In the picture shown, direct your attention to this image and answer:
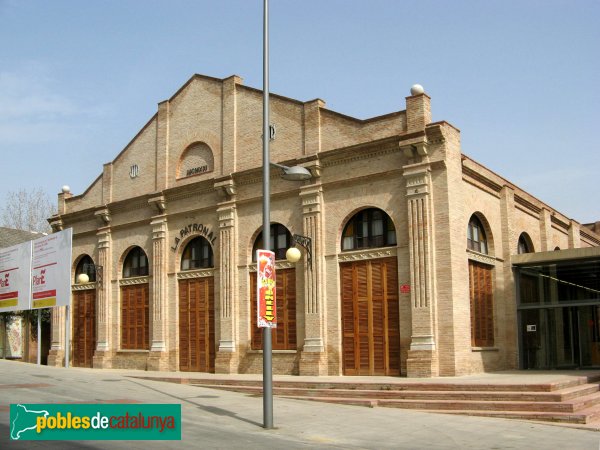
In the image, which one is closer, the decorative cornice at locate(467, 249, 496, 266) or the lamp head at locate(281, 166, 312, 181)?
the lamp head at locate(281, 166, 312, 181)

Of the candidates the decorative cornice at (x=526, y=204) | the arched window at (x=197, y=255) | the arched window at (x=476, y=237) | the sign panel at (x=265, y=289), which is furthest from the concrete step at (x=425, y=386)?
the decorative cornice at (x=526, y=204)

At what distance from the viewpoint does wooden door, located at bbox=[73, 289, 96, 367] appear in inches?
1314

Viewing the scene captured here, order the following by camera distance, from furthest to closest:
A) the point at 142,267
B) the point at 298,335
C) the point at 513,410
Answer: the point at 142,267
the point at 298,335
the point at 513,410

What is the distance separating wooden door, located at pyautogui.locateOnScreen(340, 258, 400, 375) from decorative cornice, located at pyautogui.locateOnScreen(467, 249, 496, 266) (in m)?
2.65

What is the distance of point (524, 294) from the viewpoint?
26.1m

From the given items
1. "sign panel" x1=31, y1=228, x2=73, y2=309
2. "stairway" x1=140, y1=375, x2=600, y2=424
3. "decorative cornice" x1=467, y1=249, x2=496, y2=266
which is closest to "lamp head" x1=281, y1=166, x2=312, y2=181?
"stairway" x1=140, y1=375, x2=600, y2=424

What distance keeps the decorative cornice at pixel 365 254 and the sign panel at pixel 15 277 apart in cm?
1667

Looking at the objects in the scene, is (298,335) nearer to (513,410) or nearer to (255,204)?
(255,204)

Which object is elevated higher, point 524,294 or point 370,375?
point 524,294

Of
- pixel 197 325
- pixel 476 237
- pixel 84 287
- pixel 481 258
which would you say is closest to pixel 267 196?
pixel 481 258

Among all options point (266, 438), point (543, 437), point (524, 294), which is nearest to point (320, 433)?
point (266, 438)

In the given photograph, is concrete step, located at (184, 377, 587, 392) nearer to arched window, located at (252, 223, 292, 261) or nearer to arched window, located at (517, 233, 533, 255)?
arched window, located at (252, 223, 292, 261)

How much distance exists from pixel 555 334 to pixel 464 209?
6.76m

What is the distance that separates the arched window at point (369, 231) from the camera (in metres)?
23.5
